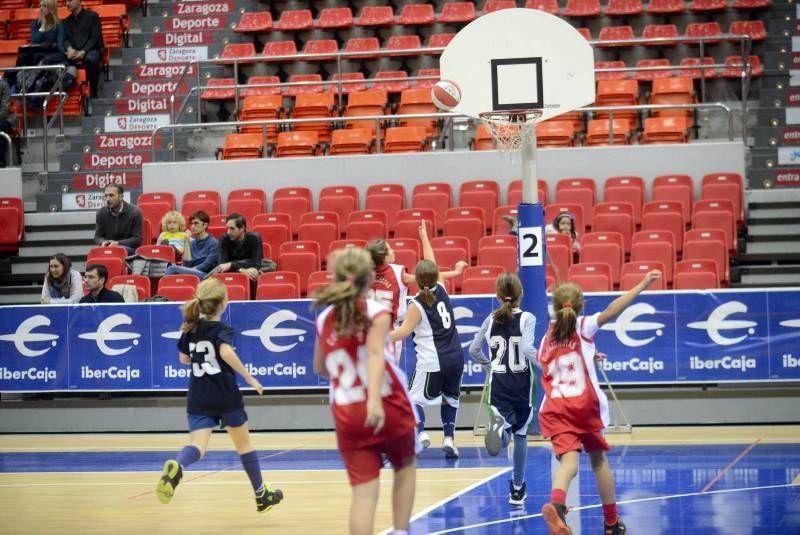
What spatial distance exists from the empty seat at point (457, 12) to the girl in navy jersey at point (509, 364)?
1358 centimetres

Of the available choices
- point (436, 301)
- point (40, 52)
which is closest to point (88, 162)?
point (40, 52)

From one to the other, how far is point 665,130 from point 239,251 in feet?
23.1

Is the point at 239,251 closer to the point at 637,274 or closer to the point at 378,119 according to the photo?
the point at 378,119

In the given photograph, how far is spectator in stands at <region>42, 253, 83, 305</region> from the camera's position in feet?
50.1

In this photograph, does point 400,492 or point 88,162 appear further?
point 88,162

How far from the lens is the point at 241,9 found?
971 inches

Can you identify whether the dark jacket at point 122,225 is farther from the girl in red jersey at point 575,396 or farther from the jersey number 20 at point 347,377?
the jersey number 20 at point 347,377

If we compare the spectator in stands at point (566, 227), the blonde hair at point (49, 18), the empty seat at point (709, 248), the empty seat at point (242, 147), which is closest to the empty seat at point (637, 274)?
the empty seat at point (709, 248)

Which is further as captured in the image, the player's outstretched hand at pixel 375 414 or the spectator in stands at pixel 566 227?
the spectator in stands at pixel 566 227

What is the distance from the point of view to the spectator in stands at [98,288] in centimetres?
1491

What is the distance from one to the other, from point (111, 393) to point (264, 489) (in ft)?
22.3

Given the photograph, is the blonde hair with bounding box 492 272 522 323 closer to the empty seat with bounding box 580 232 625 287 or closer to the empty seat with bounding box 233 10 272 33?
the empty seat with bounding box 580 232 625 287

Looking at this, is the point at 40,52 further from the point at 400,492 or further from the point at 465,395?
the point at 400,492

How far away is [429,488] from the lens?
10.3m
